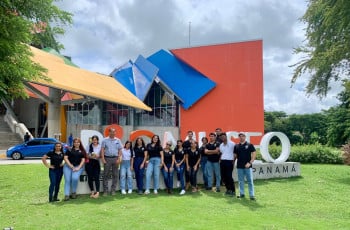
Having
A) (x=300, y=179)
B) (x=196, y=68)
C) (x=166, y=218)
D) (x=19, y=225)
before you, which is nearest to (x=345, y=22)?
(x=300, y=179)

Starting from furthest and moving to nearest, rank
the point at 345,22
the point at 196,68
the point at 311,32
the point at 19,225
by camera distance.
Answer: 1. the point at 196,68
2. the point at 311,32
3. the point at 345,22
4. the point at 19,225

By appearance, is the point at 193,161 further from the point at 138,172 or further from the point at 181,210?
the point at 181,210

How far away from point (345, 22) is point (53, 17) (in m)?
11.9

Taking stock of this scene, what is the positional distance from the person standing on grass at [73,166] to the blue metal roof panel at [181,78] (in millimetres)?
22448

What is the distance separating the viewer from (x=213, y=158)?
33.8 ft

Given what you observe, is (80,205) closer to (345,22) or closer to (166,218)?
(166,218)

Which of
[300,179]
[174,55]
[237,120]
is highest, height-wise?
[174,55]

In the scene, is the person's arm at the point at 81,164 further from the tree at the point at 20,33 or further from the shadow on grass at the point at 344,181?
the shadow on grass at the point at 344,181

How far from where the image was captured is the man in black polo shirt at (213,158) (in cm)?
1021

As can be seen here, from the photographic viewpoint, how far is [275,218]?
7.34 meters

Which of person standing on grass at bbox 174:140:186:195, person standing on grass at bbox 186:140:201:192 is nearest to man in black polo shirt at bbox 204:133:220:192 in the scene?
person standing on grass at bbox 186:140:201:192

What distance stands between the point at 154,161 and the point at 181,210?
2.37 metres

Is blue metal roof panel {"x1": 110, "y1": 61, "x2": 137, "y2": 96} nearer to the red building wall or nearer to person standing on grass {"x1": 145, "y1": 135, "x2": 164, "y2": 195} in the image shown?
the red building wall

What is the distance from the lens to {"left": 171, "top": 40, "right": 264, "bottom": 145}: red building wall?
29.2m
